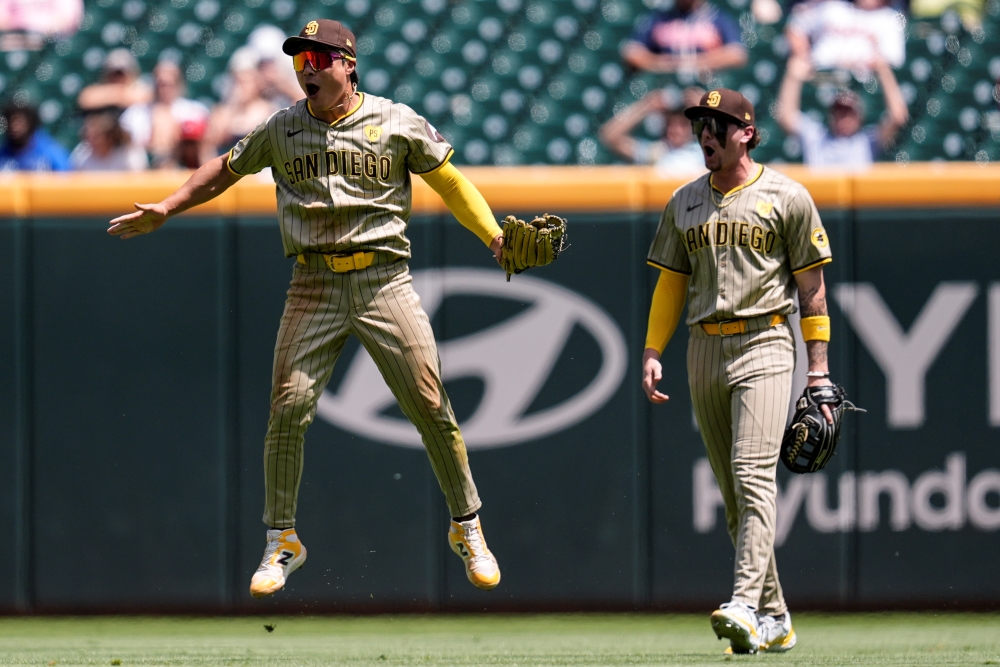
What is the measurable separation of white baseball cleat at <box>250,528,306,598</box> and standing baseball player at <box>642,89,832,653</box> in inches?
52.5

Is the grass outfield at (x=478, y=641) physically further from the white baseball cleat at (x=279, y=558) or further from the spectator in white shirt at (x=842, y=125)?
the spectator in white shirt at (x=842, y=125)

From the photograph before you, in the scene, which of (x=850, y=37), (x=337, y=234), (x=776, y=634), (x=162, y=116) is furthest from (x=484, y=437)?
(x=850, y=37)

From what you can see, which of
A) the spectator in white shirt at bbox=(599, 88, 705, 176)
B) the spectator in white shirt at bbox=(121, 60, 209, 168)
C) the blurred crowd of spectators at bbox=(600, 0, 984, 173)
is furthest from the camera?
the blurred crowd of spectators at bbox=(600, 0, 984, 173)

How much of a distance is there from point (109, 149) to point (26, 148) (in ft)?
1.64

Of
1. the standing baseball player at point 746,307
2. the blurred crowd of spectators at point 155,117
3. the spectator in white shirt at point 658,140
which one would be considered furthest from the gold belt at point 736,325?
the blurred crowd of spectators at point 155,117

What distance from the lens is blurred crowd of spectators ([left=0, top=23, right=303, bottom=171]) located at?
7.56 meters

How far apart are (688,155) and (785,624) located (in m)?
2.94

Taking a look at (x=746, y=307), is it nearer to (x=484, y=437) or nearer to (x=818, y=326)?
(x=818, y=326)

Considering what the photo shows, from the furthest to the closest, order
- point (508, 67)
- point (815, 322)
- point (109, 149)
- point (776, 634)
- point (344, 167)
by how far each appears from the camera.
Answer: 1. point (508, 67)
2. point (109, 149)
3. point (776, 634)
4. point (815, 322)
5. point (344, 167)

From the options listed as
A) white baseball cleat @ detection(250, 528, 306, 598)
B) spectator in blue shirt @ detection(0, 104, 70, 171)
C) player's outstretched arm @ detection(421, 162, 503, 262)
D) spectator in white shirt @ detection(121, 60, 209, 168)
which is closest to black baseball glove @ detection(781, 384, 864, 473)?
player's outstretched arm @ detection(421, 162, 503, 262)

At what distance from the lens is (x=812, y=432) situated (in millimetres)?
5086

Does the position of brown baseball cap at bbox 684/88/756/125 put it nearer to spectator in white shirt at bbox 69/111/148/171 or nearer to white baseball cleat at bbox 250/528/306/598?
white baseball cleat at bbox 250/528/306/598

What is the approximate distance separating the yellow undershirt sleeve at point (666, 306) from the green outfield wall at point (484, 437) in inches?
52.1

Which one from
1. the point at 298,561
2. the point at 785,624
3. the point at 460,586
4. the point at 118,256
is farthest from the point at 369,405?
the point at 785,624
